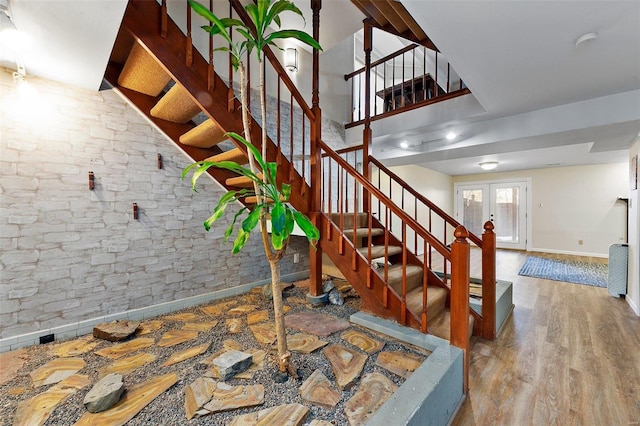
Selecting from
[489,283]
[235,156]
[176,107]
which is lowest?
[489,283]

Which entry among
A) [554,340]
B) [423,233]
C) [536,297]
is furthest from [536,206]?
[423,233]

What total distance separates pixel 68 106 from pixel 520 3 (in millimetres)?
3243

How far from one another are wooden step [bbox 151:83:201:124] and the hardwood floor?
277cm

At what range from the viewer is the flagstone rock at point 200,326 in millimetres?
2205

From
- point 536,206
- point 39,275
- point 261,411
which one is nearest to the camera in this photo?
point 261,411

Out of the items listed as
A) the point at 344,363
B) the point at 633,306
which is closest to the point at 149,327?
the point at 344,363

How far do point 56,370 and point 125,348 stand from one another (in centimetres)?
36

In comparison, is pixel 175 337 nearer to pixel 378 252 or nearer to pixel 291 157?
pixel 291 157

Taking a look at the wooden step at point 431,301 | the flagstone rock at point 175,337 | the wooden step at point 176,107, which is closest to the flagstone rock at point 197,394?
the flagstone rock at point 175,337

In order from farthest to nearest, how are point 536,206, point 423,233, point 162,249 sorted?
point 536,206, point 162,249, point 423,233

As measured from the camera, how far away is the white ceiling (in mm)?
1447

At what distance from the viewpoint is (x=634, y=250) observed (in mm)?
3027

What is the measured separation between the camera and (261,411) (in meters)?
1.27

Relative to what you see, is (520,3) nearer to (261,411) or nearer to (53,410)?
(261,411)
